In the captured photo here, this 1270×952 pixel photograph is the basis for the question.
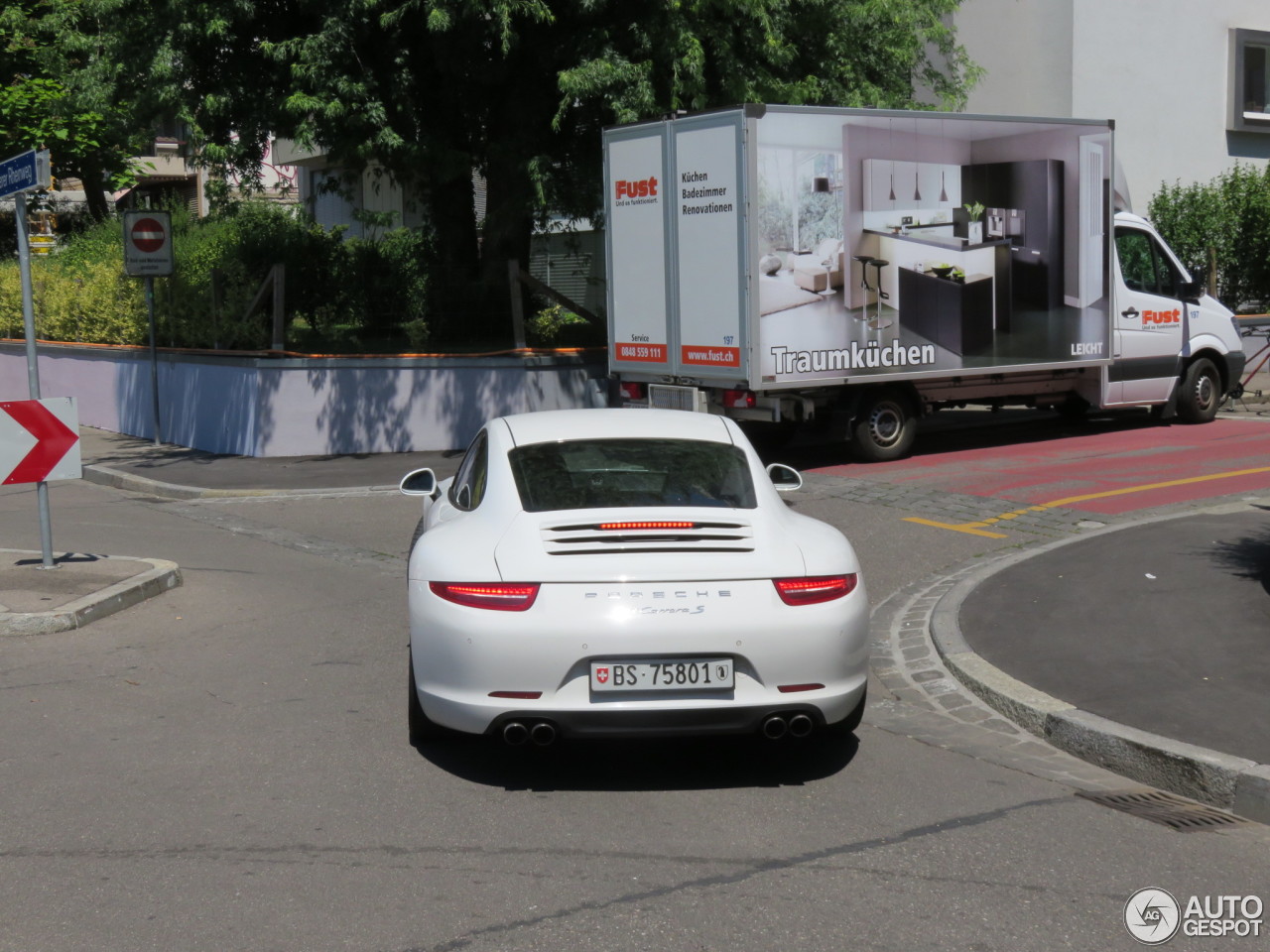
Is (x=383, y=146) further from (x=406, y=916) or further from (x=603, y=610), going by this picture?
(x=406, y=916)

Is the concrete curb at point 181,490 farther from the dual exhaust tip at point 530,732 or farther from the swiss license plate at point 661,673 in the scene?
the swiss license plate at point 661,673

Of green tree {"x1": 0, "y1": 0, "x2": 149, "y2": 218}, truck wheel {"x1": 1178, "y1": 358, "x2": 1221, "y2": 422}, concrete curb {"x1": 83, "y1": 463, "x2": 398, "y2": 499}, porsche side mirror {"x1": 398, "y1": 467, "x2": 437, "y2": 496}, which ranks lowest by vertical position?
concrete curb {"x1": 83, "y1": 463, "x2": 398, "y2": 499}

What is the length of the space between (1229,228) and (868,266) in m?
14.8

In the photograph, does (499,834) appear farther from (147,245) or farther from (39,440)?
(147,245)

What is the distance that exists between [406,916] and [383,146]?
13.1 metres

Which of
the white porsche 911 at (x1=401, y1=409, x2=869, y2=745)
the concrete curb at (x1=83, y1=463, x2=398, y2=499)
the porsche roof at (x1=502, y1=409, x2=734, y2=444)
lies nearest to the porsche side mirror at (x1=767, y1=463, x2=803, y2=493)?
the porsche roof at (x1=502, y1=409, x2=734, y2=444)

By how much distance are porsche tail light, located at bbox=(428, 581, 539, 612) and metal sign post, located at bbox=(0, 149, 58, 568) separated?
5.33m

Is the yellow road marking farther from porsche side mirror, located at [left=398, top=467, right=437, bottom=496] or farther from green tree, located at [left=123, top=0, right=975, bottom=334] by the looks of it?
green tree, located at [left=123, top=0, right=975, bottom=334]

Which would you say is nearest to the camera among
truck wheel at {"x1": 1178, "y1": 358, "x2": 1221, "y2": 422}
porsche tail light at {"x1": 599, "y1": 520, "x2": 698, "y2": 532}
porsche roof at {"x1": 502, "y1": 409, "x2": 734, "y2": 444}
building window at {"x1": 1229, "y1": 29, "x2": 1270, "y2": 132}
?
porsche tail light at {"x1": 599, "y1": 520, "x2": 698, "y2": 532}

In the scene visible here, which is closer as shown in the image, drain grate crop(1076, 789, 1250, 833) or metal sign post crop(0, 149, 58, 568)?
drain grate crop(1076, 789, 1250, 833)

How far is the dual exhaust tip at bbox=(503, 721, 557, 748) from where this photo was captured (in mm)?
5258

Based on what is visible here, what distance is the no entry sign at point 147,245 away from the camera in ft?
60.3

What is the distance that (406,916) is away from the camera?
4.27 meters

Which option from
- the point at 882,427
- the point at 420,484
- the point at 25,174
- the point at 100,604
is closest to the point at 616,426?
the point at 420,484
